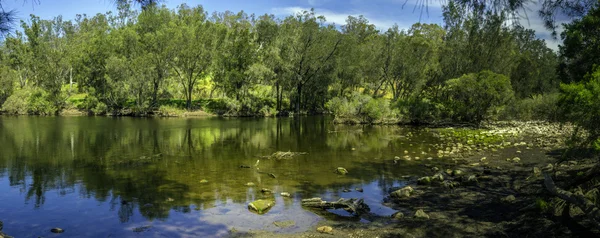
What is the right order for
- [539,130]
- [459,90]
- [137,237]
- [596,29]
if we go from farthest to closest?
[459,90], [539,130], [596,29], [137,237]

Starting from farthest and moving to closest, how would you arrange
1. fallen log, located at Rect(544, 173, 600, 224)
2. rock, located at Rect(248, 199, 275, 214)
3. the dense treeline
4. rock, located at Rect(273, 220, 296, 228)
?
the dense treeline
rock, located at Rect(248, 199, 275, 214)
rock, located at Rect(273, 220, 296, 228)
fallen log, located at Rect(544, 173, 600, 224)

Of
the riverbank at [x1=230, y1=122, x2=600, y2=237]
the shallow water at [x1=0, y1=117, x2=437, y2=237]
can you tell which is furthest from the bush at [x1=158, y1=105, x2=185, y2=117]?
the riverbank at [x1=230, y1=122, x2=600, y2=237]

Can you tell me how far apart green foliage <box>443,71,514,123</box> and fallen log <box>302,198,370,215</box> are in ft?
95.4

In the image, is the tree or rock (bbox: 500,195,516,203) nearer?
rock (bbox: 500,195,516,203)

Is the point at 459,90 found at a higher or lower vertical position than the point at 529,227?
higher

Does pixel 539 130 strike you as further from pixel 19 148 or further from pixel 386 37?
pixel 19 148

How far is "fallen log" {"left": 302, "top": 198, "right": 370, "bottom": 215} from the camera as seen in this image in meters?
10.6

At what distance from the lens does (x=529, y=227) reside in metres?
8.19

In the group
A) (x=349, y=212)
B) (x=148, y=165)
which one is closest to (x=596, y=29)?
(x=349, y=212)

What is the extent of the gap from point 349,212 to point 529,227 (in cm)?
433

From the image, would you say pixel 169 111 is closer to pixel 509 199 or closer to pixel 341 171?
pixel 341 171

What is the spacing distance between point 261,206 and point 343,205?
2389mm

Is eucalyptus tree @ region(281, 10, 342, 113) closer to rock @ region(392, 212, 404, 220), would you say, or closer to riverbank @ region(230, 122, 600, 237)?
riverbank @ region(230, 122, 600, 237)

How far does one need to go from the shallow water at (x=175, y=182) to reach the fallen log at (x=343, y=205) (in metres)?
0.37
